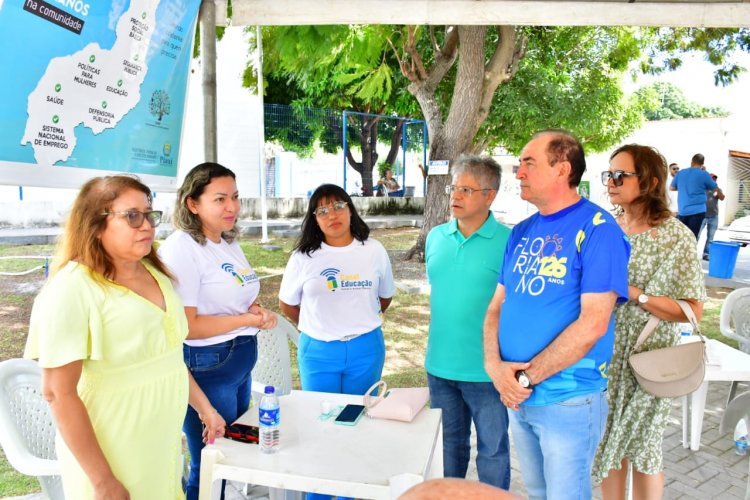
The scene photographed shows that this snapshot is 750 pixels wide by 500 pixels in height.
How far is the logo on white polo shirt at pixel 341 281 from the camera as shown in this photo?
9.14 feet

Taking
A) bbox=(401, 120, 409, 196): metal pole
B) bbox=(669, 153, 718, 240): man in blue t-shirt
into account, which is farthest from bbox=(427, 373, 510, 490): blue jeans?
bbox=(401, 120, 409, 196): metal pole

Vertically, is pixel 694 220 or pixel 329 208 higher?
pixel 329 208

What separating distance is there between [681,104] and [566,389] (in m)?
85.5

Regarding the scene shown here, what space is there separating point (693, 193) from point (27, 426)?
11.0 meters

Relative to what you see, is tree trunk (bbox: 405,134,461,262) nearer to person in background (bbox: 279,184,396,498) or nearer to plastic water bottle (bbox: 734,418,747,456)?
plastic water bottle (bbox: 734,418,747,456)

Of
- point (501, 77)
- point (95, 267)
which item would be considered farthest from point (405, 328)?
point (95, 267)

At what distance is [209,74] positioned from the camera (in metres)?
3.04

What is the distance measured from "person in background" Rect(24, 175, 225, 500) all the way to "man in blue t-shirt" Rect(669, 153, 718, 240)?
1059 cm

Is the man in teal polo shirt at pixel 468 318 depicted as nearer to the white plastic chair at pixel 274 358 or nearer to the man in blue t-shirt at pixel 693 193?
the white plastic chair at pixel 274 358

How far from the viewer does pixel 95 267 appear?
5.63 ft

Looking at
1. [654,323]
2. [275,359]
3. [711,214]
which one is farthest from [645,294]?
[711,214]

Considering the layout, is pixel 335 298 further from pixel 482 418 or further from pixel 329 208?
pixel 482 418

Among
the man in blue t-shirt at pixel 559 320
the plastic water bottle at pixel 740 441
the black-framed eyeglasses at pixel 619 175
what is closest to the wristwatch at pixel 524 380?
the man in blue t-shirt at pixel 559 320

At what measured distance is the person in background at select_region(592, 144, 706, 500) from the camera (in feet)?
8.05
